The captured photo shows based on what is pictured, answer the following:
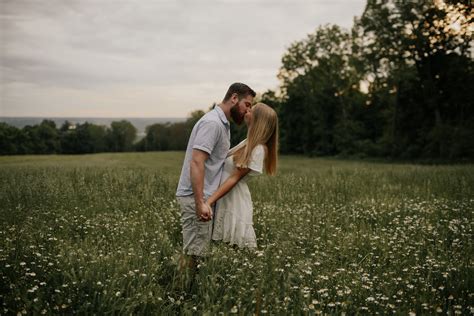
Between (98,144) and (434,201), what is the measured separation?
6804 cm

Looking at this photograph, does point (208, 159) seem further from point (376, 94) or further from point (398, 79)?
point (376, 94)

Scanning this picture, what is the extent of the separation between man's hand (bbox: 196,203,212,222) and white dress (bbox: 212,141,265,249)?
571 mm

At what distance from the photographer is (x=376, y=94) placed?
44000 millimetres

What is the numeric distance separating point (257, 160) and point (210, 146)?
26.2 inches

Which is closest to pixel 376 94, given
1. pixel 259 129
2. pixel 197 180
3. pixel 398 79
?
pixel 398 79

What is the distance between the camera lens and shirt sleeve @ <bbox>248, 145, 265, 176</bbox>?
15.2 ft

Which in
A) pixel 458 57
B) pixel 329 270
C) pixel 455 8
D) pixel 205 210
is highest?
pixel 458 57

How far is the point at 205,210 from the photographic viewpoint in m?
4.32

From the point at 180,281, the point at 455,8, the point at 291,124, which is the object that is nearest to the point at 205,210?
the point at 180,281

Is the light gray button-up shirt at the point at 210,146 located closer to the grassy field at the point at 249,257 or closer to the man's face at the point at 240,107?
the man's face at the point at 240,107

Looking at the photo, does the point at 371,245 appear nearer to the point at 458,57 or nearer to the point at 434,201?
the point at 434,201

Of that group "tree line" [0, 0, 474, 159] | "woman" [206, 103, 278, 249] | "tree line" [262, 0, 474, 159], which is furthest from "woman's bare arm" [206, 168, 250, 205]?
"tree line" [262, 0, 474, 159]

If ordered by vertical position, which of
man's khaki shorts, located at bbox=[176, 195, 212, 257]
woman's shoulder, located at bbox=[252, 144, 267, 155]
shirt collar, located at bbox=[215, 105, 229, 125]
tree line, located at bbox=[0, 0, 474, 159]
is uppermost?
tree line, located at bbox=[0, 0, 474, 159]

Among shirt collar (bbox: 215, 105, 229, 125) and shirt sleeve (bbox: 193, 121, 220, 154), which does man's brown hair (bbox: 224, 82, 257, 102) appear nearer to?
shirt collar (bbox: 215, 105, 229, 125)
